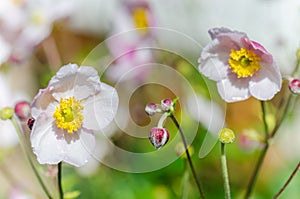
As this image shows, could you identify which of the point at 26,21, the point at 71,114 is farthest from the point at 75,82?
the point at 26,21

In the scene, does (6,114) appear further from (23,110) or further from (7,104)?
(7,104)

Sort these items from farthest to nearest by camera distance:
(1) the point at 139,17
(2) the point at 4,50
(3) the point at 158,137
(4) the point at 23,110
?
(1) the point at 139,17
(2) the point at 4,50
(4) the point at 23,110
(3) the point at 158,137

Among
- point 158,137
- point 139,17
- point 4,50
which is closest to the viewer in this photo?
point 158,137

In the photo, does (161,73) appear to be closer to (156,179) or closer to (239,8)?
(156,179)

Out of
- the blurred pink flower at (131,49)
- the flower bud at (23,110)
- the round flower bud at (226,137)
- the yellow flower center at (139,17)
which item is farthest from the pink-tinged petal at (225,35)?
the yellow flower center at (139,17)

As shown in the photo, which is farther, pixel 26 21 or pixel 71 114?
pixel 26 21

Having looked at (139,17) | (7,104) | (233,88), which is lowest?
(7,104)

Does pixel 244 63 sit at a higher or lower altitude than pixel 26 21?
higher

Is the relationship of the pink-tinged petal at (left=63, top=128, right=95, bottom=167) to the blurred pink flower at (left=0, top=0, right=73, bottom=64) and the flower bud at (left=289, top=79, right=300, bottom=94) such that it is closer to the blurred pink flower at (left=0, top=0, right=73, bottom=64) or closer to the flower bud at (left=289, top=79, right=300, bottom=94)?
the flower bud at (left=289, top=79, right=300, bottom=94)
